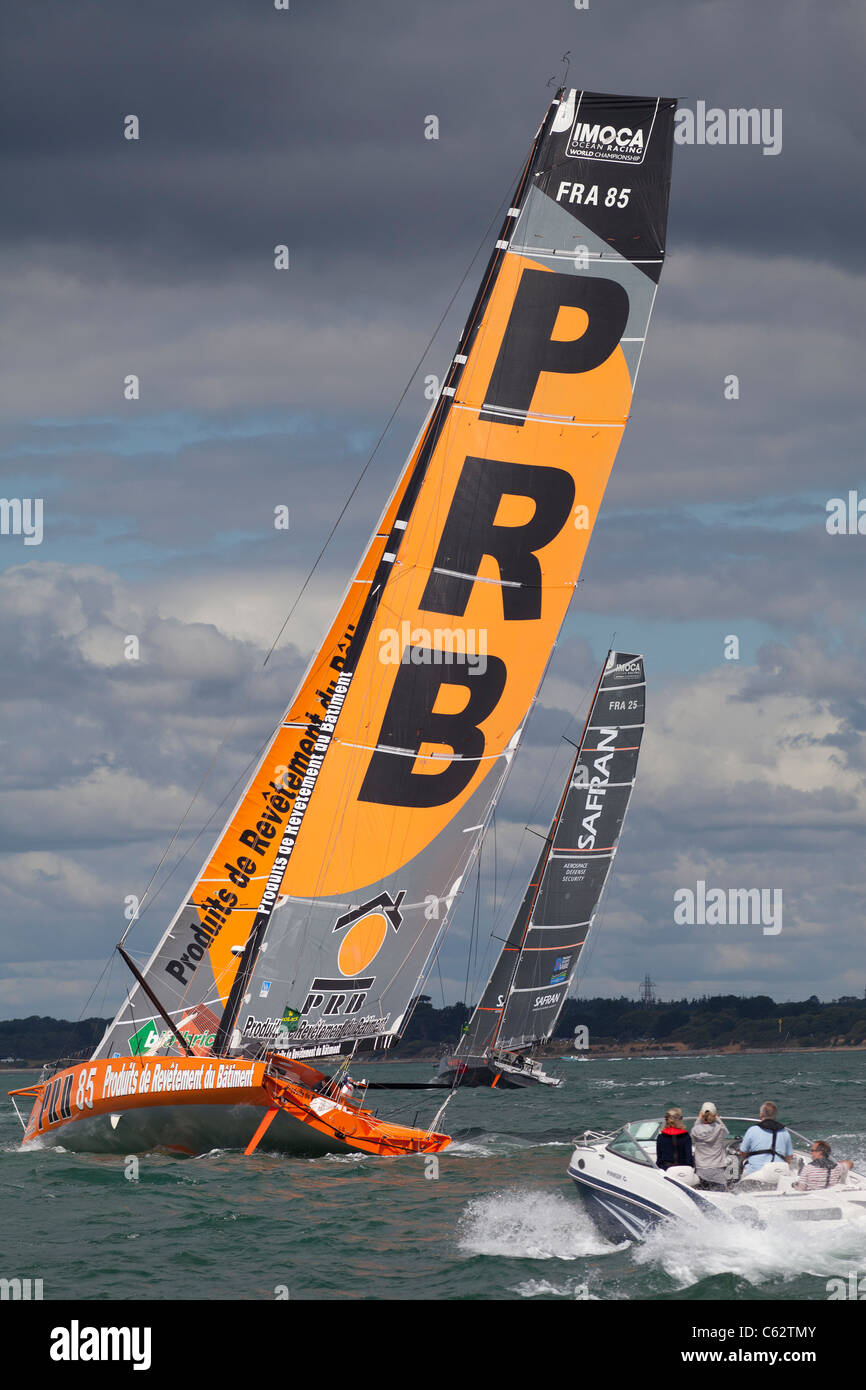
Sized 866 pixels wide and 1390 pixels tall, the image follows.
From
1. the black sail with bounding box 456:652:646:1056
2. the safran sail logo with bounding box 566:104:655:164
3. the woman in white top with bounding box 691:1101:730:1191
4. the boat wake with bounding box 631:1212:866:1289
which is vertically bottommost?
the boat wake with bounding box 631:1212:866:1289

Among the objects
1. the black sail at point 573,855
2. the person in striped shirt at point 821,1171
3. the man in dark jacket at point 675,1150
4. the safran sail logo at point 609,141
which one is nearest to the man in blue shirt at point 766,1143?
the person in striped shirt at point 821,1171

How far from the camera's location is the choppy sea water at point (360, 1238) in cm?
1436

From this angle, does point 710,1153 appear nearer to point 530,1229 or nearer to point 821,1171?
point 821,1171

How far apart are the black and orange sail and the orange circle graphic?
0.09ft

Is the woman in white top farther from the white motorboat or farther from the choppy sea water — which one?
the choppy sea water

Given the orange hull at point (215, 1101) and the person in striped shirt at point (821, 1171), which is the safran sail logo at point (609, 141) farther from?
the person in striped shirt at point (821, 1171)

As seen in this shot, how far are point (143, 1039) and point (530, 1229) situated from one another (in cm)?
1170

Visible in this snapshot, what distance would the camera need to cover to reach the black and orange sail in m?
22.3

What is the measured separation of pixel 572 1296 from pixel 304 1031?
357 inches

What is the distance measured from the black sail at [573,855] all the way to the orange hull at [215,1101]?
20.6 meters

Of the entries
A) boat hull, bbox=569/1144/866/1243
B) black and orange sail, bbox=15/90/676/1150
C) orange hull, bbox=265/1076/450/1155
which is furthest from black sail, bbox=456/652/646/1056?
boat hull, bbox=569/1144/866/1243

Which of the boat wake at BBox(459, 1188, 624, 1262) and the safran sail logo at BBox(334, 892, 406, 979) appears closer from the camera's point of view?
the boat wake at BBox(459, 1188, 624, 1262)

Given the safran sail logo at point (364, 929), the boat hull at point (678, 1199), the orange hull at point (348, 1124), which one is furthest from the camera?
the safran sail logo at point (364, 929)
